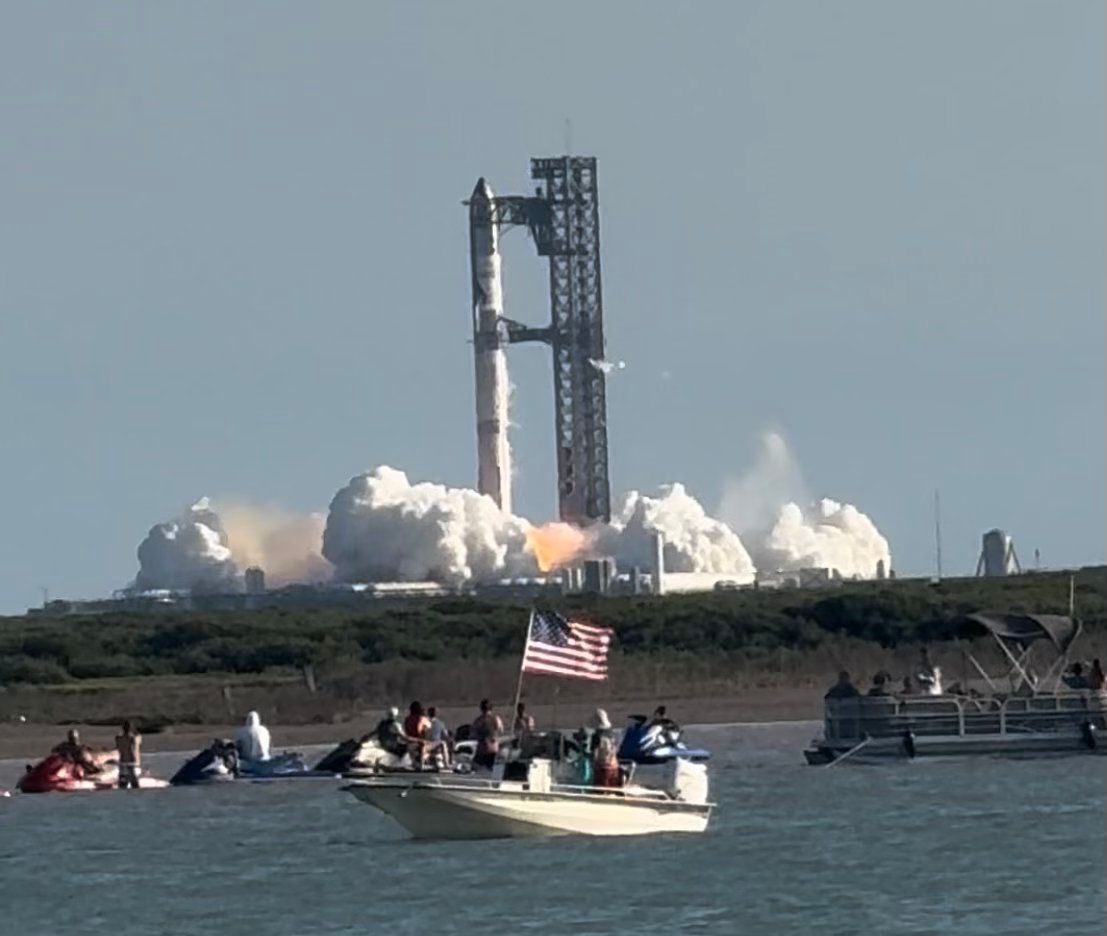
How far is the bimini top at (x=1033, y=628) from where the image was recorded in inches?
1962

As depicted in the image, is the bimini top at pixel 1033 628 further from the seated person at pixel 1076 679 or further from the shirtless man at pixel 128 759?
the shirtless man at pixel 128 759

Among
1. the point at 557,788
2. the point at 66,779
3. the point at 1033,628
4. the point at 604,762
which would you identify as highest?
the point at 1033,628

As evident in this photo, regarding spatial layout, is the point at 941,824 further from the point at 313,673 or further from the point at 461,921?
the point at 313,673

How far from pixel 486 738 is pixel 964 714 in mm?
5977

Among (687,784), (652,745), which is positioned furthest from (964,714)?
(687,784)

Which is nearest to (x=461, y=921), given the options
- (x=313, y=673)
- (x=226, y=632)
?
(x=313, y=673)

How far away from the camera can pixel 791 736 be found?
2283 inches

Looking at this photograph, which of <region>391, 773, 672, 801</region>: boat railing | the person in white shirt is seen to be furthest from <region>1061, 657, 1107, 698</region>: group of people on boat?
<region>391, 773, 672, 801</region>: boat railing

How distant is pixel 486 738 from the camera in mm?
48344

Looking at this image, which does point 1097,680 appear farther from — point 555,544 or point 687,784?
point 555,544

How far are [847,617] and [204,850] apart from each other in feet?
122

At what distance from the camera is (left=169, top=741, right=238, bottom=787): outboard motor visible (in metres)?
50.8

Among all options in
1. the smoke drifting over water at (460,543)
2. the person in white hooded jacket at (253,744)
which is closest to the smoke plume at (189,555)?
the smoke drifting over water at (460,543)

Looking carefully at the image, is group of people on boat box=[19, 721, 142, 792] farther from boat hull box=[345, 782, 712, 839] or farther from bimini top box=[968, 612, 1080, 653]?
bimini top box=[968, 612, 1080, 653]
